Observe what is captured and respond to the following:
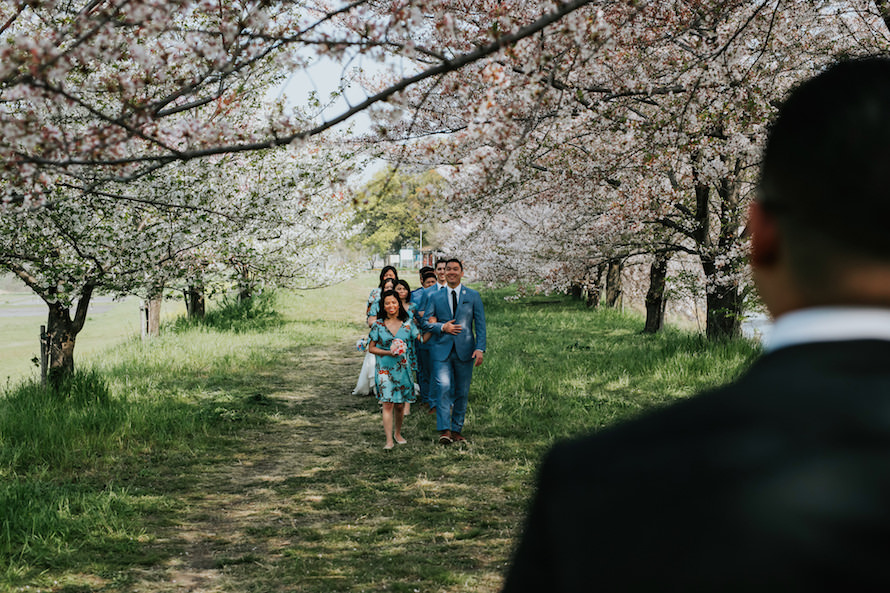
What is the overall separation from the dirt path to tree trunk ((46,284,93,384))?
9.01 ft

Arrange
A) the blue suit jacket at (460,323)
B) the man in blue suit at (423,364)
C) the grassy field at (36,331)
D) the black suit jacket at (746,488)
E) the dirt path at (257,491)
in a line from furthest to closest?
1. the grassy field at (36,331)
2. the man in blue suit at (423,364)
3. the blue suit jacket at (460,323)
4. the dirt path at (257,491)
5. the black suit jacket at (746,488)

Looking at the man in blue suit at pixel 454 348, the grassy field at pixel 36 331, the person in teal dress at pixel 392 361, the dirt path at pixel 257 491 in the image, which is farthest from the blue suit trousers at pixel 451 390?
the grassy field at pixel 36 331

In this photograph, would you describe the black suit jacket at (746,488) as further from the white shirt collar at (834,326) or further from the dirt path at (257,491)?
the dirt path at (257,491)

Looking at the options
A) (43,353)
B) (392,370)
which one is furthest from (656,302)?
(43,353)

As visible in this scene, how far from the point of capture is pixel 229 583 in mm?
4945

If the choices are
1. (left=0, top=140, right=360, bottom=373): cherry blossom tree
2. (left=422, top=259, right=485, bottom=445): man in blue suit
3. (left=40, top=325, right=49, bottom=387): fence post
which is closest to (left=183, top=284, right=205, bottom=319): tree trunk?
(left=0, top=140, right=360, bottom=373): cherry blossom tree

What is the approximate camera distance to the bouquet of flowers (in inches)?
335

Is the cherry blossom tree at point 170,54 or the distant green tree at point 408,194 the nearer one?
the cherry blossom tree at point 170,54

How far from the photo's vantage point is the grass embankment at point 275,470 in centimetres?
521

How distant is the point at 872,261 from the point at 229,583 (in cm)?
489

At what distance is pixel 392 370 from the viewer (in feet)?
27.7

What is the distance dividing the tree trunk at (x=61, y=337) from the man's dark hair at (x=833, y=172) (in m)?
9.93

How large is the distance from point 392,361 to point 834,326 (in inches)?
306

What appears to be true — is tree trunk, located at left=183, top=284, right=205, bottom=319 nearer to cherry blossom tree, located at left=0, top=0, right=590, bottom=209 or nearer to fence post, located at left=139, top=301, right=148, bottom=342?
fence post, located at left=139, top=301, right=148, bottom=342
